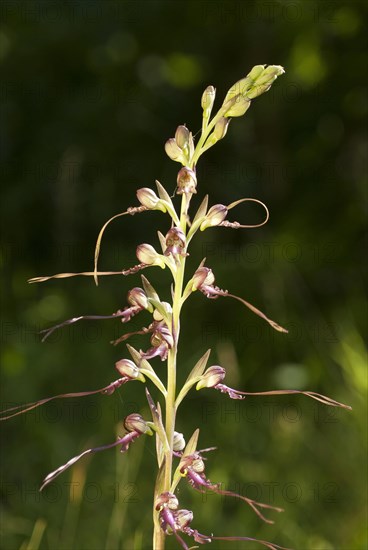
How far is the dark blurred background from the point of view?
445cm

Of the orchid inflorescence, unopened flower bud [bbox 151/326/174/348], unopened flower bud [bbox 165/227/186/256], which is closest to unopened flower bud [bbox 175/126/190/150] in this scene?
the orchid inflorescence

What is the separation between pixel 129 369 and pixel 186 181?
0.23 meters

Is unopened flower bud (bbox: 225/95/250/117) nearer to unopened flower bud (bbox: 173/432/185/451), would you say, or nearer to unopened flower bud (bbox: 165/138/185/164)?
unopened flower bud (bbox: 165/138/185/164)

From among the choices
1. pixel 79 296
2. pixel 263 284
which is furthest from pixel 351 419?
pixel 79 296

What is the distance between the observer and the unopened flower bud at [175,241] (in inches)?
34.8

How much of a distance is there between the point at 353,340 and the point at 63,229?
11.7 ft

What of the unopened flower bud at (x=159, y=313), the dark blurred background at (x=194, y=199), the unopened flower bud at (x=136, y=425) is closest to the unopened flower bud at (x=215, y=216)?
the unopened flower bud at (x=159, y=313)

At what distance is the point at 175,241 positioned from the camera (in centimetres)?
89

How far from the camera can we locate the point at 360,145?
688cm

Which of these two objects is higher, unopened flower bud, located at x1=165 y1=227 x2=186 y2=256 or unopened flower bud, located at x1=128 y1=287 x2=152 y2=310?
unopened flower bud, located at x1=165 y1=227 x2=186 y2=256

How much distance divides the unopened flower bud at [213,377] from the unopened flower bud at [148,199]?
0.21m

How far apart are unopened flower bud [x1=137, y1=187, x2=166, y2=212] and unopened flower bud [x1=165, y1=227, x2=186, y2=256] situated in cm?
8

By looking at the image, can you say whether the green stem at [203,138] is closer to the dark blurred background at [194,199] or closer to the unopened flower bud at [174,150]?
the unopened flower bud at [174,150]

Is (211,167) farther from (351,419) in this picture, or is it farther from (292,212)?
(351,419)
